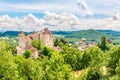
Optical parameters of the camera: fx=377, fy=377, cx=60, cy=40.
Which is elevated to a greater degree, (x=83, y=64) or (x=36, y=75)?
(x=36, y=75)

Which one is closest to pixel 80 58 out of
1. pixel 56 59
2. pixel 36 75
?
pixel 56 59

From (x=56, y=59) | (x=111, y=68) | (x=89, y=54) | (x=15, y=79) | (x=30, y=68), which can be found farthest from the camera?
(x=89, y=54)

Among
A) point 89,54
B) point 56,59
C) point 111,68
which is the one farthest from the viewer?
point 89,54

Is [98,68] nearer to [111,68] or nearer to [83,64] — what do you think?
[111,68]

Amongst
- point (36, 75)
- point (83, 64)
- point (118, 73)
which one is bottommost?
point (83, 64)

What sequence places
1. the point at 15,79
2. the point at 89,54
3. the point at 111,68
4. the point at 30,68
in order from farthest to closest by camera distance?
the point at 89,54, the point at 30,68, the point at 111,68, the point at 15,79

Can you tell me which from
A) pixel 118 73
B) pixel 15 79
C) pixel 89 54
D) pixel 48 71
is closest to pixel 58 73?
pixel 48 71

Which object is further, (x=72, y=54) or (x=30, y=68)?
(x=72, y=54)

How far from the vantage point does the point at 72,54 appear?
136250 mm

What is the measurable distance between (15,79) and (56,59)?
25586 millimetres

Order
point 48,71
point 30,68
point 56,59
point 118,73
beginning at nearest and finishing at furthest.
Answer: point 118,73 → point 48,71 → point 30,68 → point 56,59

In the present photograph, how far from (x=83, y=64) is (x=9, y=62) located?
239 feet

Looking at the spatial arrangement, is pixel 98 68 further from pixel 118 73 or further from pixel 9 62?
pixel 9 62

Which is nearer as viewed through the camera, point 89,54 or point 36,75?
point 36,75
